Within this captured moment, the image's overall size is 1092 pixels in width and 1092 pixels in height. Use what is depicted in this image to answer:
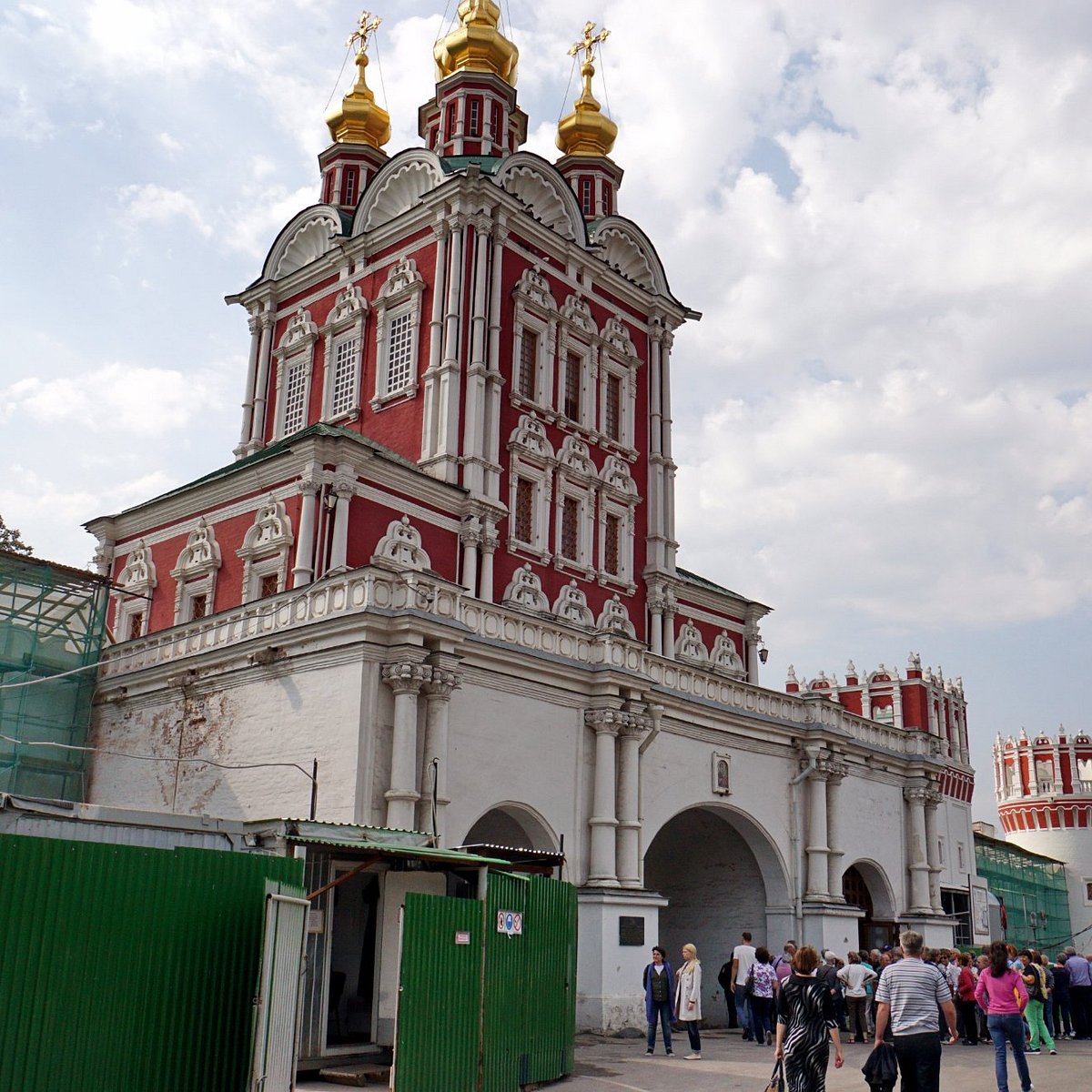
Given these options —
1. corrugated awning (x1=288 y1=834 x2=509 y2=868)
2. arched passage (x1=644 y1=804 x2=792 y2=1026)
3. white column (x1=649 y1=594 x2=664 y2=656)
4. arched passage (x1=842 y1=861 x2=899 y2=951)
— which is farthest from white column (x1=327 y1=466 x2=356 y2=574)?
arched passage (x1=842 y1=861 x2=899 y2=951)

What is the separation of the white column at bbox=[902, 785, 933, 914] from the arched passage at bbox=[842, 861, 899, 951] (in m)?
0.72

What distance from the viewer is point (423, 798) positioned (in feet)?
61.2

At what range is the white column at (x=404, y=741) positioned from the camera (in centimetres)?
1819

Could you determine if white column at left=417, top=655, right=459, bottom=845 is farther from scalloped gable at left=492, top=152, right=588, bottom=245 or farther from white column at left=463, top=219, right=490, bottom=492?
scalloped gable at left=492, top=152, right=588, bottom=245

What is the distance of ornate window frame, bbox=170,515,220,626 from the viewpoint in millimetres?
27703

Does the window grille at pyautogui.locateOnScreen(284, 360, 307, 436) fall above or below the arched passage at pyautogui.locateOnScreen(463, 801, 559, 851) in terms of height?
above

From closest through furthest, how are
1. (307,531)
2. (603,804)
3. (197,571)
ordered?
(603,804) < (307,531) < (197,571)

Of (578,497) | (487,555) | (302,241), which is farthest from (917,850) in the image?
(302,241)

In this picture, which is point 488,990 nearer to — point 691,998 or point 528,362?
point 691,998

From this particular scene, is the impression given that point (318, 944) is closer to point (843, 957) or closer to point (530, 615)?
point (530, 615)

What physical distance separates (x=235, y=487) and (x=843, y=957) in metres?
16.6

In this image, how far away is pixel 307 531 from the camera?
83.1 ft

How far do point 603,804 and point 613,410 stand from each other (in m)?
15.3

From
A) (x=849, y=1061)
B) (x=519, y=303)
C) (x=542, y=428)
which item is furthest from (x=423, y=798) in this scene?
(x=519, y=303)
